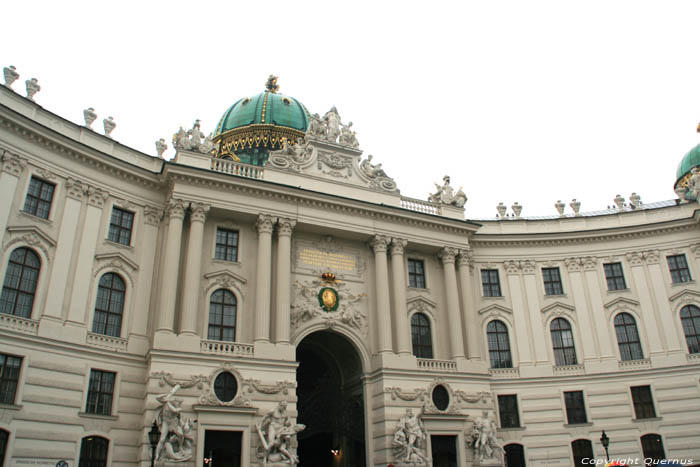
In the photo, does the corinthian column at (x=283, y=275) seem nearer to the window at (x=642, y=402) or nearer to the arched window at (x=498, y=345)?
the arched window at (x=498, y=345)

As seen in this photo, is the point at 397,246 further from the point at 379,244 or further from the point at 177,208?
the point at 177,208

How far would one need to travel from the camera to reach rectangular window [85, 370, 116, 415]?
25.0m

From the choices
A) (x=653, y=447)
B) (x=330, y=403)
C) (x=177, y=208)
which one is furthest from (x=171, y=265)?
(x=653, y=447)

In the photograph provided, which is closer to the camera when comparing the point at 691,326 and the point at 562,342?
the point at 691,326

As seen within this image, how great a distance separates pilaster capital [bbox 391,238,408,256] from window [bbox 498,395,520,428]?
33.4 ft

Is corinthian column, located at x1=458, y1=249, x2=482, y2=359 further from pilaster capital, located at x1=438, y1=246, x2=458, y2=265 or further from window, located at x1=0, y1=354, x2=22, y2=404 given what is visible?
window, located at x1=0, y1=354, x2=22, y2=404

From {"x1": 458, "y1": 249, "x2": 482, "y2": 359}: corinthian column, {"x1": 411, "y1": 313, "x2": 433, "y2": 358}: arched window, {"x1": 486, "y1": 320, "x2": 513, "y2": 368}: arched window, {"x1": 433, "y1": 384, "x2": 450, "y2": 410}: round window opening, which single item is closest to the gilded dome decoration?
{"x1": 458, "y1": 249, "x2": 482, "y2": 359}: corinthian column

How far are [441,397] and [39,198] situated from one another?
21.3 m

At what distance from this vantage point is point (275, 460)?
25500 millimetres

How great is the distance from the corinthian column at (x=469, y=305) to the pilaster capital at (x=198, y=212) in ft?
50.0

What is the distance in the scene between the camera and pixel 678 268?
36594mm

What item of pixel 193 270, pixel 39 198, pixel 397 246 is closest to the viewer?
pixel 39 198

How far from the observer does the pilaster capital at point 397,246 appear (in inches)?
1334

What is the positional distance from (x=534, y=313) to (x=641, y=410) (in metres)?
7.74
